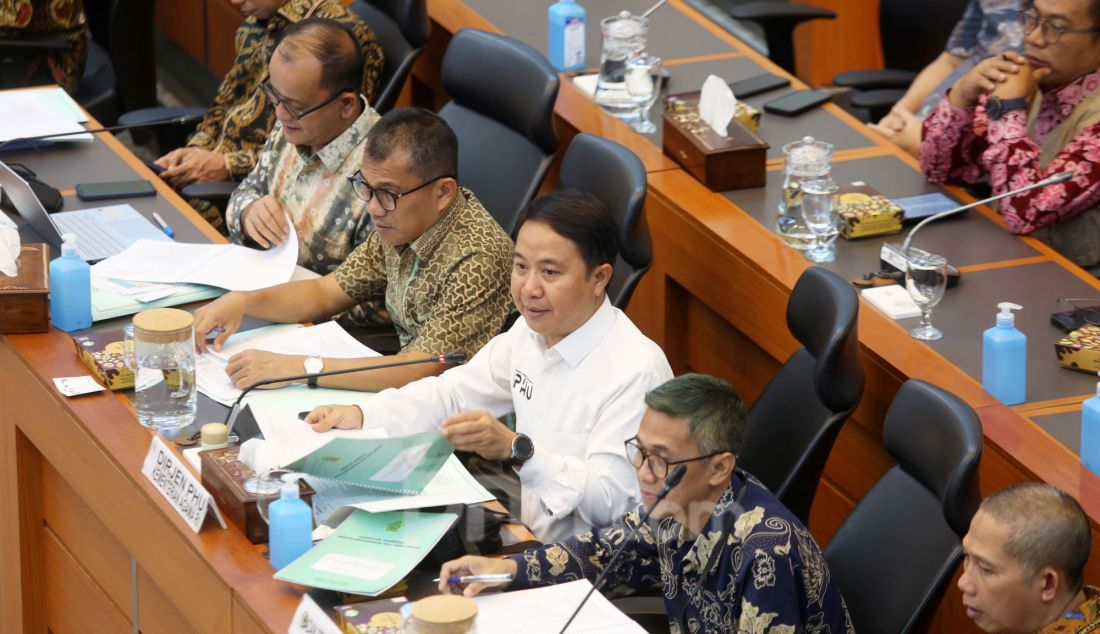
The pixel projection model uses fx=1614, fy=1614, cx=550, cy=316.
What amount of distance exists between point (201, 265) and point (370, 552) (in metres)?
1.19

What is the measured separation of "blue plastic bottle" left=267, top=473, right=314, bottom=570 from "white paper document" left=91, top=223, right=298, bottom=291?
986 millimetres

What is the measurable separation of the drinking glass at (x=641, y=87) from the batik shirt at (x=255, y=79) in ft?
2.13

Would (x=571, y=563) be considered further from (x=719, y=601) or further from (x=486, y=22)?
(x=486, y=22)

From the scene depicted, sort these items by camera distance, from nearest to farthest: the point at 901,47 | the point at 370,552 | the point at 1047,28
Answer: the point at 370,552
the point at 1047,28
the point at 901,47

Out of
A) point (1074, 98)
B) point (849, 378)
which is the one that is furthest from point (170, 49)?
point (849, 378)

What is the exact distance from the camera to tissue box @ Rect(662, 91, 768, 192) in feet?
Result: 11.6

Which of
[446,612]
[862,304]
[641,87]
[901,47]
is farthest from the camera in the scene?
[901,47]

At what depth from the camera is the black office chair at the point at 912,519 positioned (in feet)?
7.49

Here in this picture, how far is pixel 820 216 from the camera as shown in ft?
10.8

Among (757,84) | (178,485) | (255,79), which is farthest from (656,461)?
(255,79)

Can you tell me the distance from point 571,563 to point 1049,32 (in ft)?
5.70

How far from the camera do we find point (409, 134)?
3.07 metres

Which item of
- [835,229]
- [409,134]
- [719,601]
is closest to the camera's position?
[719,601]

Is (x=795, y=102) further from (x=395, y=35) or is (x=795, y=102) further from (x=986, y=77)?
(x=395, y=35)
